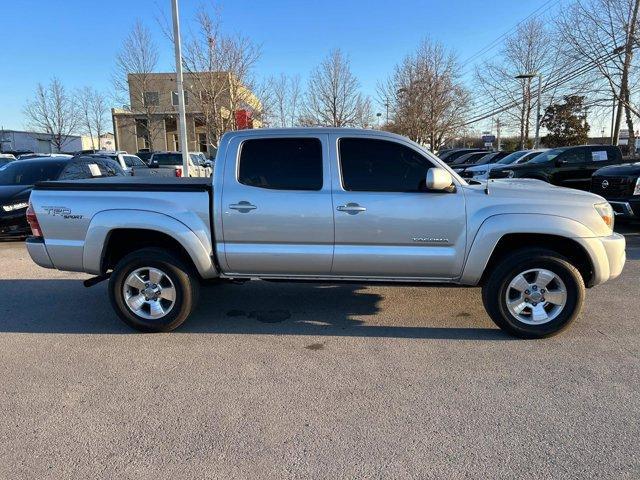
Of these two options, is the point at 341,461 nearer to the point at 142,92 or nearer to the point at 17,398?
the point at 17,398

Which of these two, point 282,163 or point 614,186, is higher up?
point 282,163

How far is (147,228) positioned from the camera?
4355 mm

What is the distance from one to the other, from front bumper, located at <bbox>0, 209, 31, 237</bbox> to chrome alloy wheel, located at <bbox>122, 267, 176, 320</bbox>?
6.00 meters

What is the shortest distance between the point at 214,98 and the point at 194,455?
1873 cm

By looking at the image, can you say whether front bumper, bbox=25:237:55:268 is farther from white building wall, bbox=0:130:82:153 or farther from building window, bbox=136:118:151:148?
white building wall, bbox=0:130:82:153

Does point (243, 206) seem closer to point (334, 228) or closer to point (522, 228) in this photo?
point (334, 228)

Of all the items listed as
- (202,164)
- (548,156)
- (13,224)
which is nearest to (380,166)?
(13,224)

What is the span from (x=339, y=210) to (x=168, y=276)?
5.79 ft

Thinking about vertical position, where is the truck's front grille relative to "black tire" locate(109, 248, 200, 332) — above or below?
above

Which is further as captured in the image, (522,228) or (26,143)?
(26,143)

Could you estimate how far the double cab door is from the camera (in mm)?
4230

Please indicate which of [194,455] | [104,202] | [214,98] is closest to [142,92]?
[214,98]

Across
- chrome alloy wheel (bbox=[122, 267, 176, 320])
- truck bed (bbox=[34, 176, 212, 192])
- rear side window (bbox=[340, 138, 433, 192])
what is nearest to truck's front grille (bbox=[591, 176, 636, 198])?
rear side window (bbox=[340, 138, 433, 192])

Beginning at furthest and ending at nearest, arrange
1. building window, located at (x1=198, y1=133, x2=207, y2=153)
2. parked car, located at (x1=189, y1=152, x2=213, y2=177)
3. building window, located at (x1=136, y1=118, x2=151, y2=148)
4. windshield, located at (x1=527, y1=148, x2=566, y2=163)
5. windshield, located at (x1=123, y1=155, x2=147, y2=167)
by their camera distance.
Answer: building window, located at (x1=198, y1=133, x2=207, y2=153), building window, located at (x1=136, y1=118, x2=151, y2=148), parked car, located at (x1=189, y1=152, x2=213, y2=177), windshield, located at (x1=123, y1=155, x2=147, y2=167), windshield, located at (x1=527, y1=148, x2=566, y2=163)
